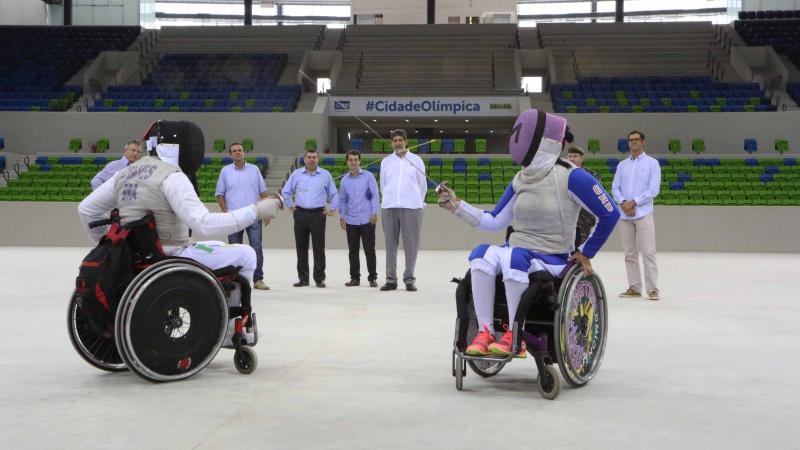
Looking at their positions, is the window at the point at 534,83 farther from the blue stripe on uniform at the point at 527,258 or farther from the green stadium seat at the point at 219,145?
the blue stripe on uniform at the point at 527,258

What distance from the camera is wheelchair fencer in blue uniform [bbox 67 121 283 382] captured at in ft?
13.2

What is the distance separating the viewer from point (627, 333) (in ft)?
19.7

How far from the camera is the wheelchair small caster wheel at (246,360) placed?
4.39 m

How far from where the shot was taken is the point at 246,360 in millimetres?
4414

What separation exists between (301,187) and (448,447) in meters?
6.59

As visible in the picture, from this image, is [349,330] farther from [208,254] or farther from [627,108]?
[627,108]

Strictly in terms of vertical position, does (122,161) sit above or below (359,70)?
below

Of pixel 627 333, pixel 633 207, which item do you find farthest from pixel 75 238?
pixel 627 333

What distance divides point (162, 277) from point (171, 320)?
0.63 ft

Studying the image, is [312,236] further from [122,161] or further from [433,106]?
[433,106]

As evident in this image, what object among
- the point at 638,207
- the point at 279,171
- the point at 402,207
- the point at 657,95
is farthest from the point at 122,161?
the point at 657,95

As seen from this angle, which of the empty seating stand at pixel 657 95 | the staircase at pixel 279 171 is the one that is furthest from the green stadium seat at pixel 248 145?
the empty seating stand at pixel 657 95

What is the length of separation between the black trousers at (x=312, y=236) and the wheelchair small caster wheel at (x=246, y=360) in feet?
16.0

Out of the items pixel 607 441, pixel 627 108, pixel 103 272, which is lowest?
pixel 607 441
